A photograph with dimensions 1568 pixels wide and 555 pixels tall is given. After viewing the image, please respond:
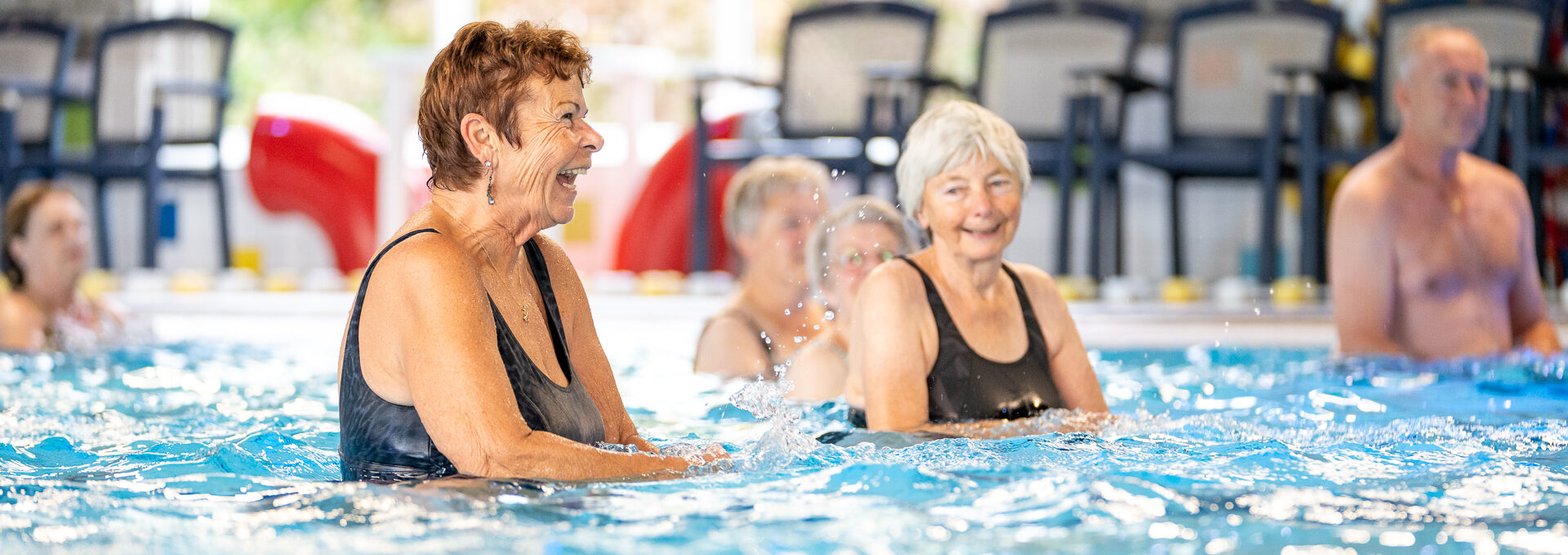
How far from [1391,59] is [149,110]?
6.98m

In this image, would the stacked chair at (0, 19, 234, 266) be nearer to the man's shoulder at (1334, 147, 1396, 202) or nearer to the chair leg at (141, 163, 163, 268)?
the chair leg at (141, 163, 163, 268)

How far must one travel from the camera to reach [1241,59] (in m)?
7.13

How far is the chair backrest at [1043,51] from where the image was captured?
7324 millimetres

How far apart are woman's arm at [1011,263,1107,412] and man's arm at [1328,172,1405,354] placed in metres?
1.81

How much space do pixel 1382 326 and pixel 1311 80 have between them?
2381 mm

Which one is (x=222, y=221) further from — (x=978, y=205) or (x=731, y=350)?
(x=978, y=205)

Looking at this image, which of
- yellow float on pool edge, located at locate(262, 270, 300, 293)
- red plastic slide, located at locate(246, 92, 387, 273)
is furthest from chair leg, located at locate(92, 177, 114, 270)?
yellow float on pool edge, located at locate(262, 270, 300, 293)

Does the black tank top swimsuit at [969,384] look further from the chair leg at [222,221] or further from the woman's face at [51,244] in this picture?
the chair leg at [222,221]

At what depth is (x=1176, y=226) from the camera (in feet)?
24.1

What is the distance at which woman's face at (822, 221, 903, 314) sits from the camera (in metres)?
3.62

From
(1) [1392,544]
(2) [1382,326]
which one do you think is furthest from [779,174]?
(1) [1392,544]

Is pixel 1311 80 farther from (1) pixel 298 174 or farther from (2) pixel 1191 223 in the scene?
(1) pixel 298 174

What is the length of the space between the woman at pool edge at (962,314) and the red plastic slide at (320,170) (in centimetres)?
674

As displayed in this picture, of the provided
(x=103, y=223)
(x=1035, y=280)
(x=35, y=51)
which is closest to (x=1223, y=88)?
(x=1035, y=280)
